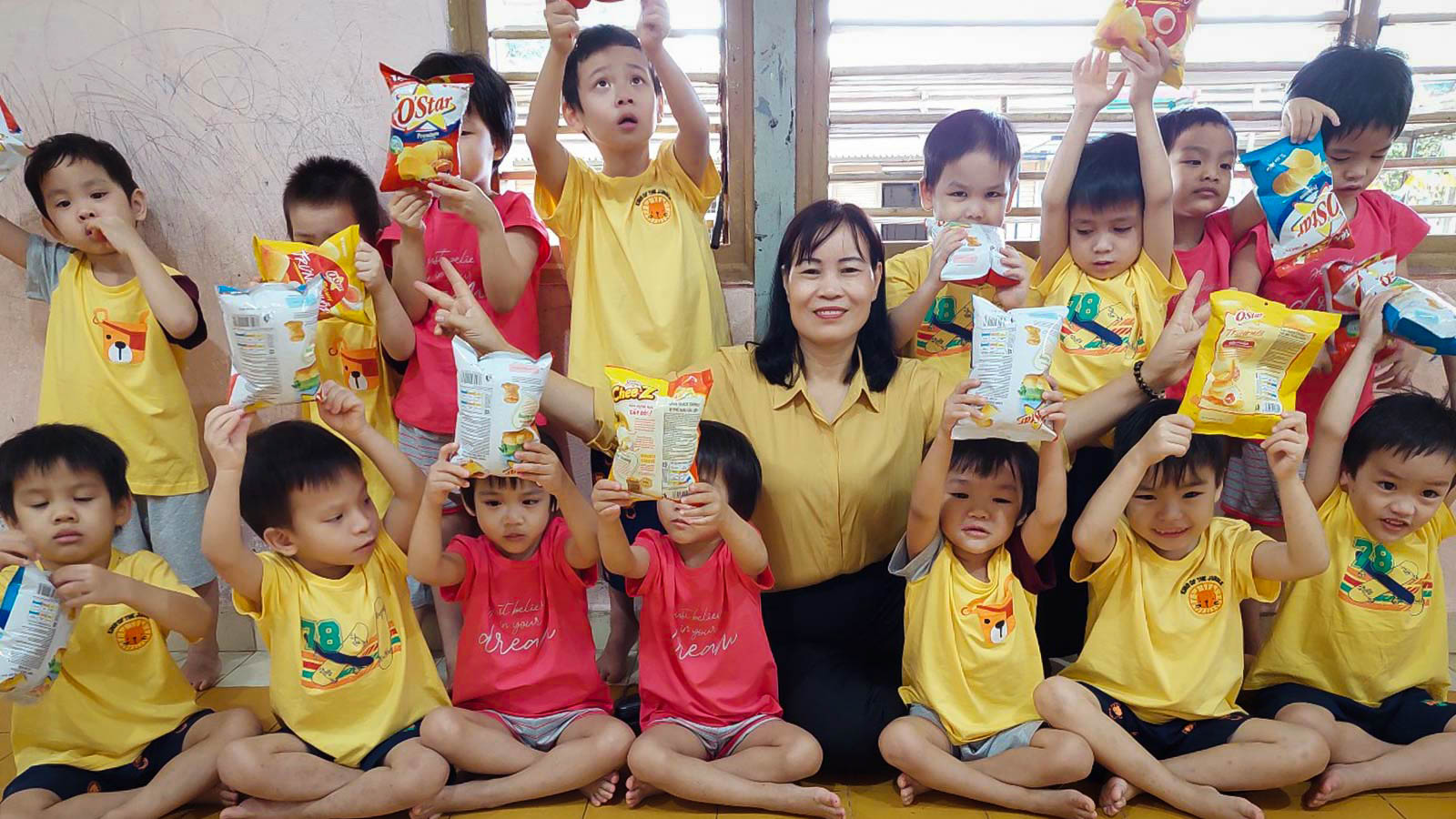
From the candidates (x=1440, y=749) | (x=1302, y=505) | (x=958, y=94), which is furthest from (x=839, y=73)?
(x=1440, y=749)

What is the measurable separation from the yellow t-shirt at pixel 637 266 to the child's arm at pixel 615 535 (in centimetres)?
49

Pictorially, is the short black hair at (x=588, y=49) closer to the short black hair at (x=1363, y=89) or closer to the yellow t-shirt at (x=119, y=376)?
the yellow t-shirt at (x=119, y=376)

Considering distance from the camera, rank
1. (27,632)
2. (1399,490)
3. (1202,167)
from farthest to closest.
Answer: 1. (1202,167)
2. (1399,490)
3. (27,632)

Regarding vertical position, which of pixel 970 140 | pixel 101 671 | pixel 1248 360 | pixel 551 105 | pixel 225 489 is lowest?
pixel 101 671

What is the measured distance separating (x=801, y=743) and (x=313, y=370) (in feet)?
4.35

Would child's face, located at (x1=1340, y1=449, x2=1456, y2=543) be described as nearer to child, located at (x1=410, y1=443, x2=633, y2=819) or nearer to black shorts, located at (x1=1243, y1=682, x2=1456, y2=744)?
black shorts, located at (x1=1243, y1=682, x2=1456, y2=744)

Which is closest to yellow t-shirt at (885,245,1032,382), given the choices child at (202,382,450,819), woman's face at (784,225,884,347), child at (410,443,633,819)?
woman's face at (784,225,884,347)

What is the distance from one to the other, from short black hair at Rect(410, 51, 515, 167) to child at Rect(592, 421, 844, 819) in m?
1.04

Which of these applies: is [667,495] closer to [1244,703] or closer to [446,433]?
[446,433]

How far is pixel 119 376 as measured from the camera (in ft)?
7.77

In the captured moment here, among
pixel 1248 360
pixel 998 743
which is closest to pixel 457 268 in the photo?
pixel 998 743

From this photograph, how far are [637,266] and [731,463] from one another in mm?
642

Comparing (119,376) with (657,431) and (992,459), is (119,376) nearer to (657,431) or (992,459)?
(657,431)

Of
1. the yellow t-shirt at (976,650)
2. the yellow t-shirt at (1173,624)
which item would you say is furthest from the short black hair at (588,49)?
the yellow t-shirt at (1173,624)
